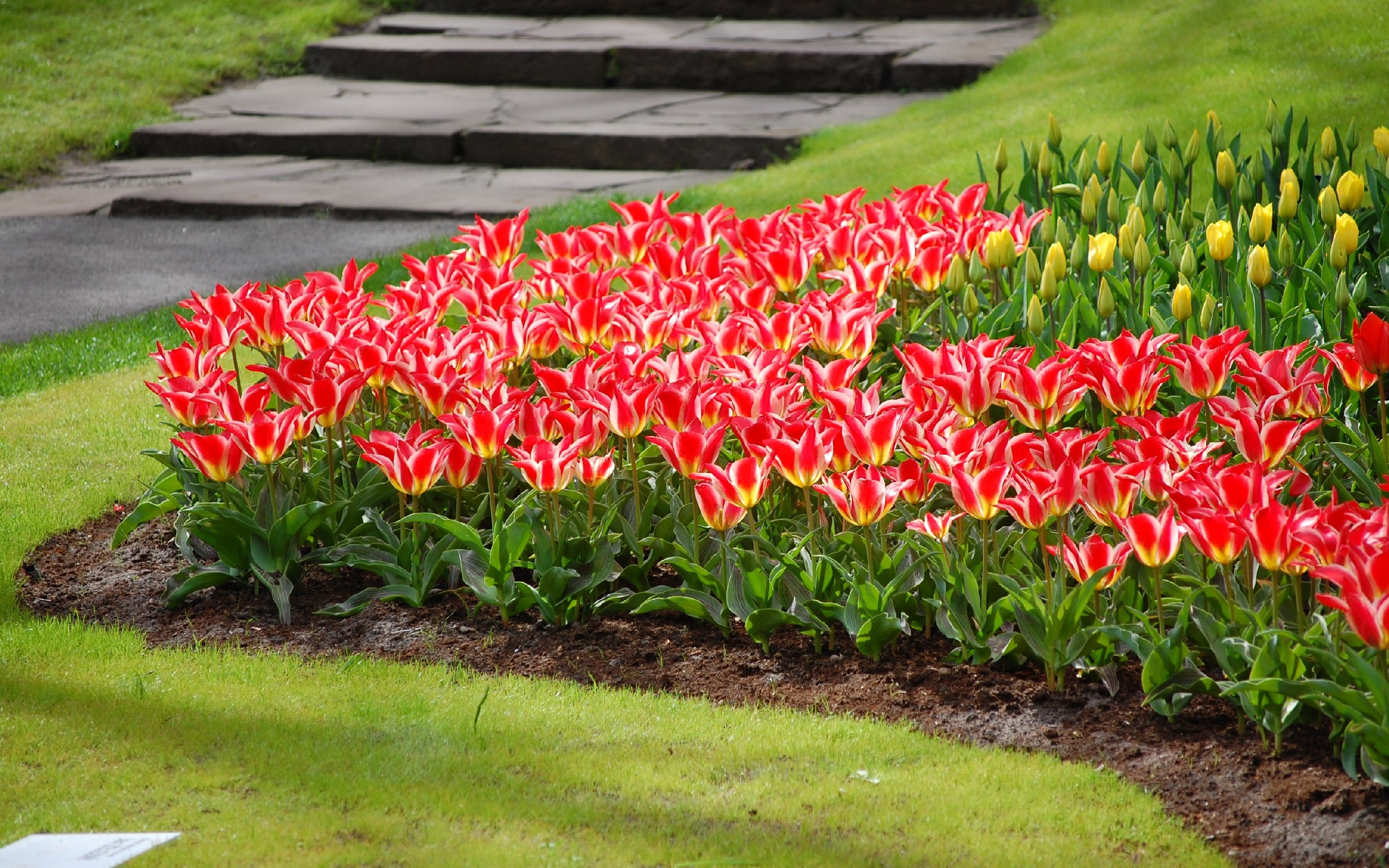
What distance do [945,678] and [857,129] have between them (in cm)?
586

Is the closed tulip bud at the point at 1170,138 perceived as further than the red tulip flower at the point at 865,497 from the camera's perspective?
Yes

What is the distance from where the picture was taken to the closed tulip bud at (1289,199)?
12.6ft

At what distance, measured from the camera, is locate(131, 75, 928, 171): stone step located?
8523 millimetres

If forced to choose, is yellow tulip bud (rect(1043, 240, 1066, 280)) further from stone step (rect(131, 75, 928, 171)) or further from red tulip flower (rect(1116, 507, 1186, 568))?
stone step (rect(131, 75, 928, 171))

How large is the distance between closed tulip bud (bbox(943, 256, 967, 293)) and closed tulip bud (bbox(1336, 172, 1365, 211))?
42.2 inches

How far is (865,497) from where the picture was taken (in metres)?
2.72

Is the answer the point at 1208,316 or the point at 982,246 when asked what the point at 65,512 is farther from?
the point at 1208,316

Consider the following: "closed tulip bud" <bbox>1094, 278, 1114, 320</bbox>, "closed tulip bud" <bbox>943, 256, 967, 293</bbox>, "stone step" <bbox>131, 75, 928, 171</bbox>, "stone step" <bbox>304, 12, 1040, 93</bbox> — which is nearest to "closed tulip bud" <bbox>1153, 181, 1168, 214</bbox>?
"closed tulip bud" <bbox>943, 256, 967, 293</bbox>

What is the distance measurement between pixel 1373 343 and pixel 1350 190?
1090mm

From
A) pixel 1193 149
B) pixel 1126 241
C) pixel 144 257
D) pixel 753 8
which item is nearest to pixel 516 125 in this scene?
pixel 144 257

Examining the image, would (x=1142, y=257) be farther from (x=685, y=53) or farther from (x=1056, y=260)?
(x=685, y=53)

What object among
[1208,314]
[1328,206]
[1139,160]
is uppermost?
[1139,160]

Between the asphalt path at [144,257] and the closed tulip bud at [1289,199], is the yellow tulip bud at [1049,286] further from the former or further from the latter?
the asphalt path at [144,257]

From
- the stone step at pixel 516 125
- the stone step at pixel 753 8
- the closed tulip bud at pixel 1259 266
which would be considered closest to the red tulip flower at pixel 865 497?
the closed tulip bud at pixel 1259 266
